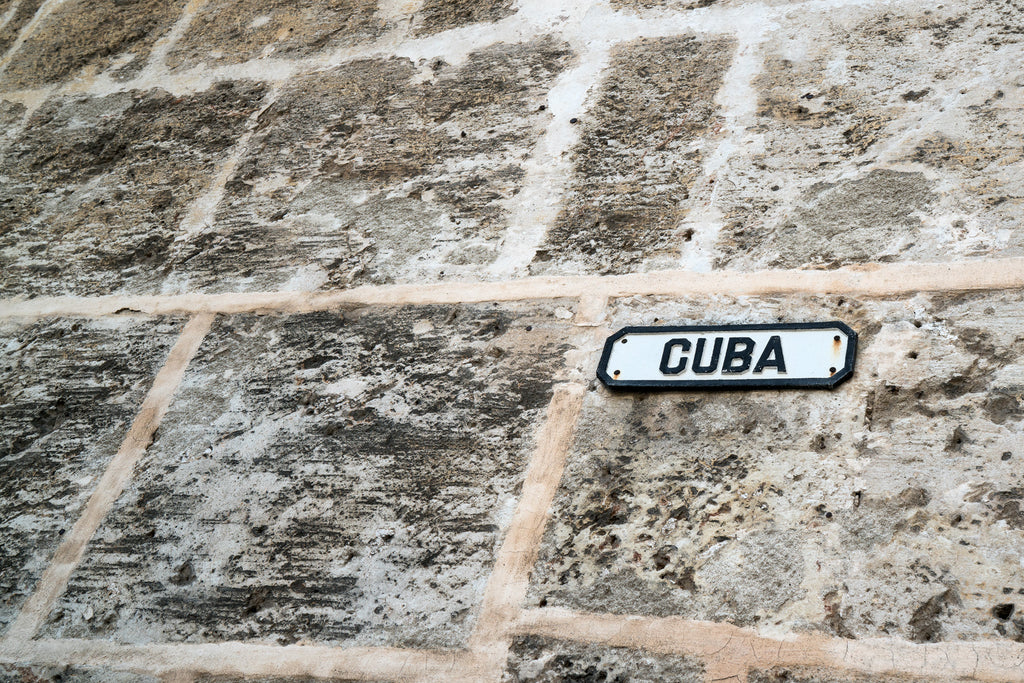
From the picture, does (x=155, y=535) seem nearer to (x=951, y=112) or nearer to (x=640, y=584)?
(x=640, y=584)

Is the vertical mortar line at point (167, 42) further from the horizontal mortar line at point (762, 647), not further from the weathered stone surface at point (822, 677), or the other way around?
the weathered stone surface at point (822, 677)

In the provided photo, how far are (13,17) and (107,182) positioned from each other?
0.84 meters

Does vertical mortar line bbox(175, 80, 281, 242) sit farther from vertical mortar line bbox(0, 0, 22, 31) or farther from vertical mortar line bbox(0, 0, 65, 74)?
vertical mortar line bbox(0, 0, 22, 31)

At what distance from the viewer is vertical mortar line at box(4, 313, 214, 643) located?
1.52 m

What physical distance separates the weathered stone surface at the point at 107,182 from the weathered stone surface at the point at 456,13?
383mm

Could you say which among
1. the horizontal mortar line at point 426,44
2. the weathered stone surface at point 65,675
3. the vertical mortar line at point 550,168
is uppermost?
the horizontal mortar line at point 426,44

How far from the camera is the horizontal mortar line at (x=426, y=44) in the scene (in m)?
1.89

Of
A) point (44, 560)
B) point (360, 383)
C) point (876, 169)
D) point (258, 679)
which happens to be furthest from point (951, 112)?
point (44, 560)

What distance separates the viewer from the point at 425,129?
196 cm

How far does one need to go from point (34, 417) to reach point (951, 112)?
1575 mm

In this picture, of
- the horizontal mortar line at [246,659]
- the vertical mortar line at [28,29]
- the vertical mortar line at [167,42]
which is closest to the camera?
the horizontal mortar line at [246,659]

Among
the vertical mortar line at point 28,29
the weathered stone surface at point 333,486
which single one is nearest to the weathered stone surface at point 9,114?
the vertical mortar line at point 28,29

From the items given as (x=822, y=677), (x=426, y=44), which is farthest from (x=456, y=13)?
(x=822, y=677)

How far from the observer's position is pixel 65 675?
1.43m
